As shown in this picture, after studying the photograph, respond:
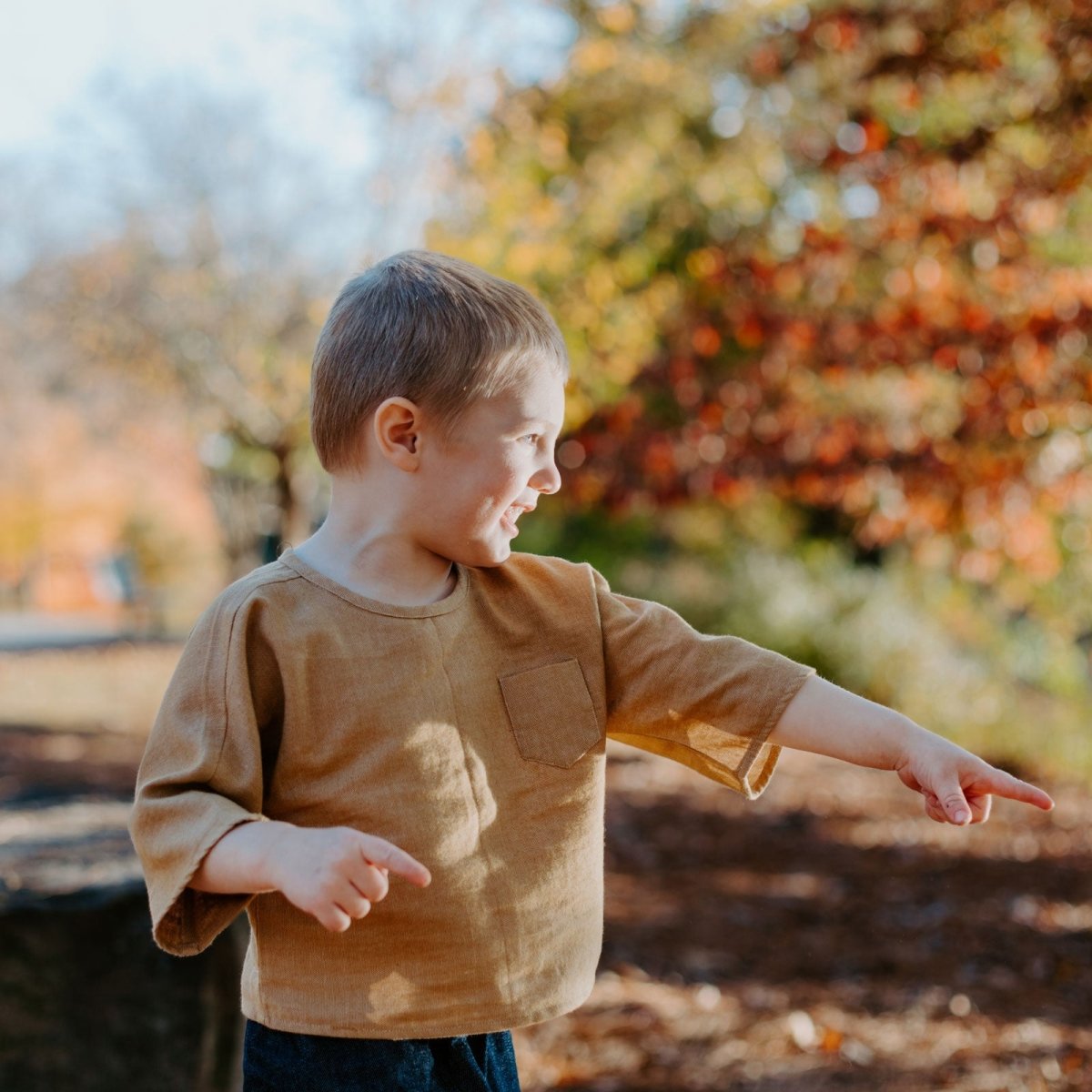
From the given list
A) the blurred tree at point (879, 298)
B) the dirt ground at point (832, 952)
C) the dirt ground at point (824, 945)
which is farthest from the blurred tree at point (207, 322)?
the dirt ground at point (832, 952)

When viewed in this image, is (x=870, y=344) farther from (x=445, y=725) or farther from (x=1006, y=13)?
(x=445, y=725)

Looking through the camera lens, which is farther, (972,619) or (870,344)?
(972,619)

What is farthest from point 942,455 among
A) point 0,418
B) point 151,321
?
point 0,418

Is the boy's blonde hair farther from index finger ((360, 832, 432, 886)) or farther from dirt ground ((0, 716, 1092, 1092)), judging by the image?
dirt ground ((0, 716, 1092, 1092))

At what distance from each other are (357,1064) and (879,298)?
5.69 metres

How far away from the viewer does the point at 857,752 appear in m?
1.70

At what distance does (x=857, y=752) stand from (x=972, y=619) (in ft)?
33.3

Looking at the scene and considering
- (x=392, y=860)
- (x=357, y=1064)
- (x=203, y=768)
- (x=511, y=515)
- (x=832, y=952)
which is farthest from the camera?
(x=832, y=952)

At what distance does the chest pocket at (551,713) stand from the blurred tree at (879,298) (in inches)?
171

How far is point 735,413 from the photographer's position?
6.73 m

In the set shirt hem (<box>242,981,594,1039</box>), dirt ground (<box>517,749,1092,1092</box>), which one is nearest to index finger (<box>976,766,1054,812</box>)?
shirt hem (<box>242,981,594,1039</box>)

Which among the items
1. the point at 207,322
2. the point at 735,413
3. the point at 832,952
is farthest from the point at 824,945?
the point at 207,322

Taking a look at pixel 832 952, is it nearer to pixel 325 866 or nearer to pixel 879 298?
pixel 879 298

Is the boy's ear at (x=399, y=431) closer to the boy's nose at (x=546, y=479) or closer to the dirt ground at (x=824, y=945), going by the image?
the boy's nose at (x=546, y=479)
